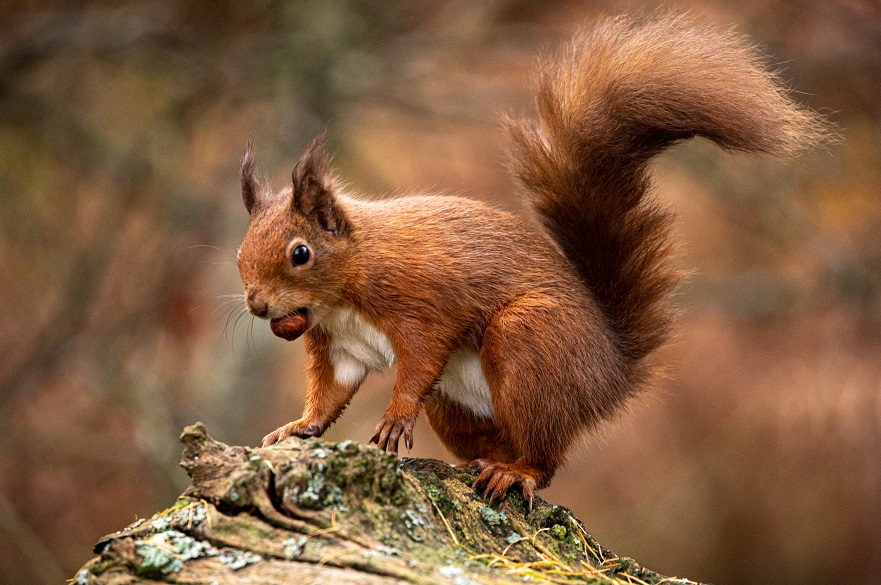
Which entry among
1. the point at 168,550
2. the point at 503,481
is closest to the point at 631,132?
the point at 503,481

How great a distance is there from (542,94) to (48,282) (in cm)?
434

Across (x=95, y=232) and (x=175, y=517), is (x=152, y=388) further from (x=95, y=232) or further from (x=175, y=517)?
(x=175, y=517)

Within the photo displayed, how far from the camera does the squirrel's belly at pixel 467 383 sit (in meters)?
2.72

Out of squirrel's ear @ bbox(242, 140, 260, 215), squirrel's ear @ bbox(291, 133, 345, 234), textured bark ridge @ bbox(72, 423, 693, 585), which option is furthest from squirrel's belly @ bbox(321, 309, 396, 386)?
textured bark ridge @ bbox(72, 423, 693, 585)

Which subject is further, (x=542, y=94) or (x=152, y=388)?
(x=152, y=388)

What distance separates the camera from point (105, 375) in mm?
4988

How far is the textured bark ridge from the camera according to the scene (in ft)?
6.17

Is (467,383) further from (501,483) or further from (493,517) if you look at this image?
(493,517)

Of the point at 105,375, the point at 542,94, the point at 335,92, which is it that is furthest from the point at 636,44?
the point at 105,375

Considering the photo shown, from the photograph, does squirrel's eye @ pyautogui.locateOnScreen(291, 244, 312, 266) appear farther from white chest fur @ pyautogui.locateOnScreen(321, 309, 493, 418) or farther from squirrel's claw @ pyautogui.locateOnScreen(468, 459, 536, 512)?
squirrel's claw @ pyautogui.locateOnScreen(468, 459, 536, 512)

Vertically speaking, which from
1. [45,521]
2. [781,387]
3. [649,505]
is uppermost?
[781,387]

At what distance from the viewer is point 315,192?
261 cm

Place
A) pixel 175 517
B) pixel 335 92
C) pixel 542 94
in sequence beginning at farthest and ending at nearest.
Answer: pixel 335 92 → pixel 542 94 → pixel 175 517

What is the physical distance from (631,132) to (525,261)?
1.50 ft
